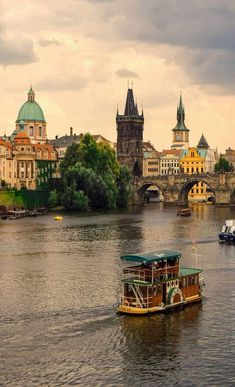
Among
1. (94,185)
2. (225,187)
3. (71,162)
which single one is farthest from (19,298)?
(225,187)

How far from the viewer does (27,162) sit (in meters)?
159

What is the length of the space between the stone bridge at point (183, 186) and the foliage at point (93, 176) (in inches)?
1225

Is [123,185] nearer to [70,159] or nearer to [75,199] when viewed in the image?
[70,159]

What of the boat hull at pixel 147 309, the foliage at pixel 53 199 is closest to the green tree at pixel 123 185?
the foliage at pixel 53 199

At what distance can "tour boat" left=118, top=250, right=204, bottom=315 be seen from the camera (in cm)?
4659

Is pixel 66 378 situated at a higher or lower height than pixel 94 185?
lower

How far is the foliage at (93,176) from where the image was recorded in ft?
450

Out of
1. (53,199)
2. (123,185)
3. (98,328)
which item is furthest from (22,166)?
(98,328)

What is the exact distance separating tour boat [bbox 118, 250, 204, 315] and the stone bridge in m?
130

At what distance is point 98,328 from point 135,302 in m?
3.93

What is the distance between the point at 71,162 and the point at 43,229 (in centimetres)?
4806

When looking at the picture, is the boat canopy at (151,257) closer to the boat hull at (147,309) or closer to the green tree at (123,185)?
the boat hull at (147,309)

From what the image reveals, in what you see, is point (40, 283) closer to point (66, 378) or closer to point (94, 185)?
point (66, 378)

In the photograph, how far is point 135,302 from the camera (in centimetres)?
4675
